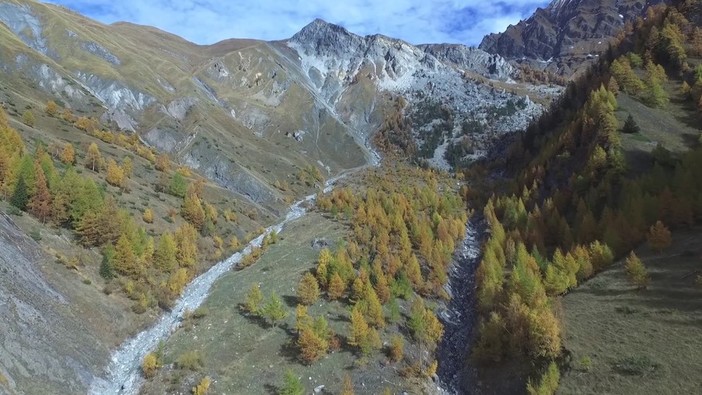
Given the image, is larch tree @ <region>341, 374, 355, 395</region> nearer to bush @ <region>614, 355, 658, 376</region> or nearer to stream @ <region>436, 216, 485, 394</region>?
stream @ <region>436, 216, 485, 394</region>

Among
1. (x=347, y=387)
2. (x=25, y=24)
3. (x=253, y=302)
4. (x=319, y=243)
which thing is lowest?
(x=347, y=387)

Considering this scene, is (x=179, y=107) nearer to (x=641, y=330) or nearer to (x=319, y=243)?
(x=319, y=243)

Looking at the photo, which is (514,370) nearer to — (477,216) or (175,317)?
(175,317)

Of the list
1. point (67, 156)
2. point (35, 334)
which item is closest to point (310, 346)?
point (35, 334)

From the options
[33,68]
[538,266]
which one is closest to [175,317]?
[538,266]

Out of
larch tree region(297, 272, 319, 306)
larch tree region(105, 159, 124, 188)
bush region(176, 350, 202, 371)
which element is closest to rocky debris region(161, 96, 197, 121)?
larch tree region(105, 159, 124, 188)

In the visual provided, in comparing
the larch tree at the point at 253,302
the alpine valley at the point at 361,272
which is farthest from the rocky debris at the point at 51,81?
the larch tree at the point at 253,302

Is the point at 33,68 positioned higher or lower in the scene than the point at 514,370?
higher
